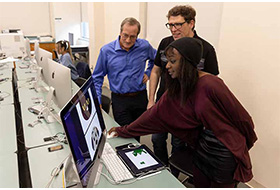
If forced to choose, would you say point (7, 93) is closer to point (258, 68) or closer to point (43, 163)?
point (43, 163)

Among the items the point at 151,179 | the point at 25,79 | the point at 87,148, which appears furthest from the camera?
the point at 25,79

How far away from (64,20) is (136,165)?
22.5 ft

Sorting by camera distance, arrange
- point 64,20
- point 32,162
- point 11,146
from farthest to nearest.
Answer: point 64,20 < point 11,146 < point 32,162

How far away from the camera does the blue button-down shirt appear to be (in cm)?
204

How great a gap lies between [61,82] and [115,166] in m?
0.80

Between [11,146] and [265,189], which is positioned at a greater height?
[11,146]

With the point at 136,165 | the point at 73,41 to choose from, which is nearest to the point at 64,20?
the point at 73,41

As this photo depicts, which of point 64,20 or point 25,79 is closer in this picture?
point 25,79

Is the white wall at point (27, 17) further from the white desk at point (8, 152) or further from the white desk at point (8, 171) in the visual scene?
the white desk at point (8, 171)

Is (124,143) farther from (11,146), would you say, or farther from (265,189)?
(265,189)

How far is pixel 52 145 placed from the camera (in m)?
1.54

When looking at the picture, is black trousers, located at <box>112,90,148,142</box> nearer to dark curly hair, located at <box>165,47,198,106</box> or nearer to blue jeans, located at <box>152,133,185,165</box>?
blue jeans, located at <box>152,133,185,165</box>

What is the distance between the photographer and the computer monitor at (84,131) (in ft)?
2.89

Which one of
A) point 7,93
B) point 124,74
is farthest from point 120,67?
point 7,93
